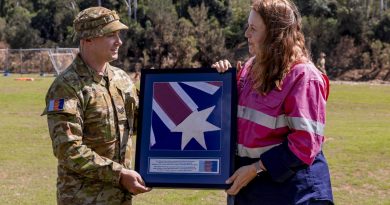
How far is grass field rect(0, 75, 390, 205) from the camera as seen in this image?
7934 mm

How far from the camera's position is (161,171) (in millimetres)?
3559

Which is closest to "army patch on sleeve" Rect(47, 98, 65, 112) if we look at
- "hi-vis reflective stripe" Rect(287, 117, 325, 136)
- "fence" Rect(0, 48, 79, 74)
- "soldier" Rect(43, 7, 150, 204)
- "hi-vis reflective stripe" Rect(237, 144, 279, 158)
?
"soldier" Rect(43, 7, 150, 204)

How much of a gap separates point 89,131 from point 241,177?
3.26ft

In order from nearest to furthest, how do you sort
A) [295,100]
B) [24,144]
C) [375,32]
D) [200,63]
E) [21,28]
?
[295,100] → [24,144] → [375,32] → [200,63] → [21,28]

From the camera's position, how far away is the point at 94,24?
3625mm

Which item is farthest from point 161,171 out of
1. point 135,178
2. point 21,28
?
point 21,28

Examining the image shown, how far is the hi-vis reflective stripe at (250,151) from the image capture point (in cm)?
310

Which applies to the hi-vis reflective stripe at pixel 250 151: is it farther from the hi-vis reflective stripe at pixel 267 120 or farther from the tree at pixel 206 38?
the tree at pixel 206 38

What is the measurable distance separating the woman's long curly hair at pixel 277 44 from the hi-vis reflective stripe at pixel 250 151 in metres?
0.29

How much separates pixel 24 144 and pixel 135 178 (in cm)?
994

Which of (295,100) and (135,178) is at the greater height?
(295,100)

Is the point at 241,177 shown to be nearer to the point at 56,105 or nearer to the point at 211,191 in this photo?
the point at 56,105

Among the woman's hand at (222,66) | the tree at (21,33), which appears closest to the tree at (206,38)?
the tree at (21,33)

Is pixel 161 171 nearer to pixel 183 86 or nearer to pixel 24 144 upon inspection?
pixel 183 86
